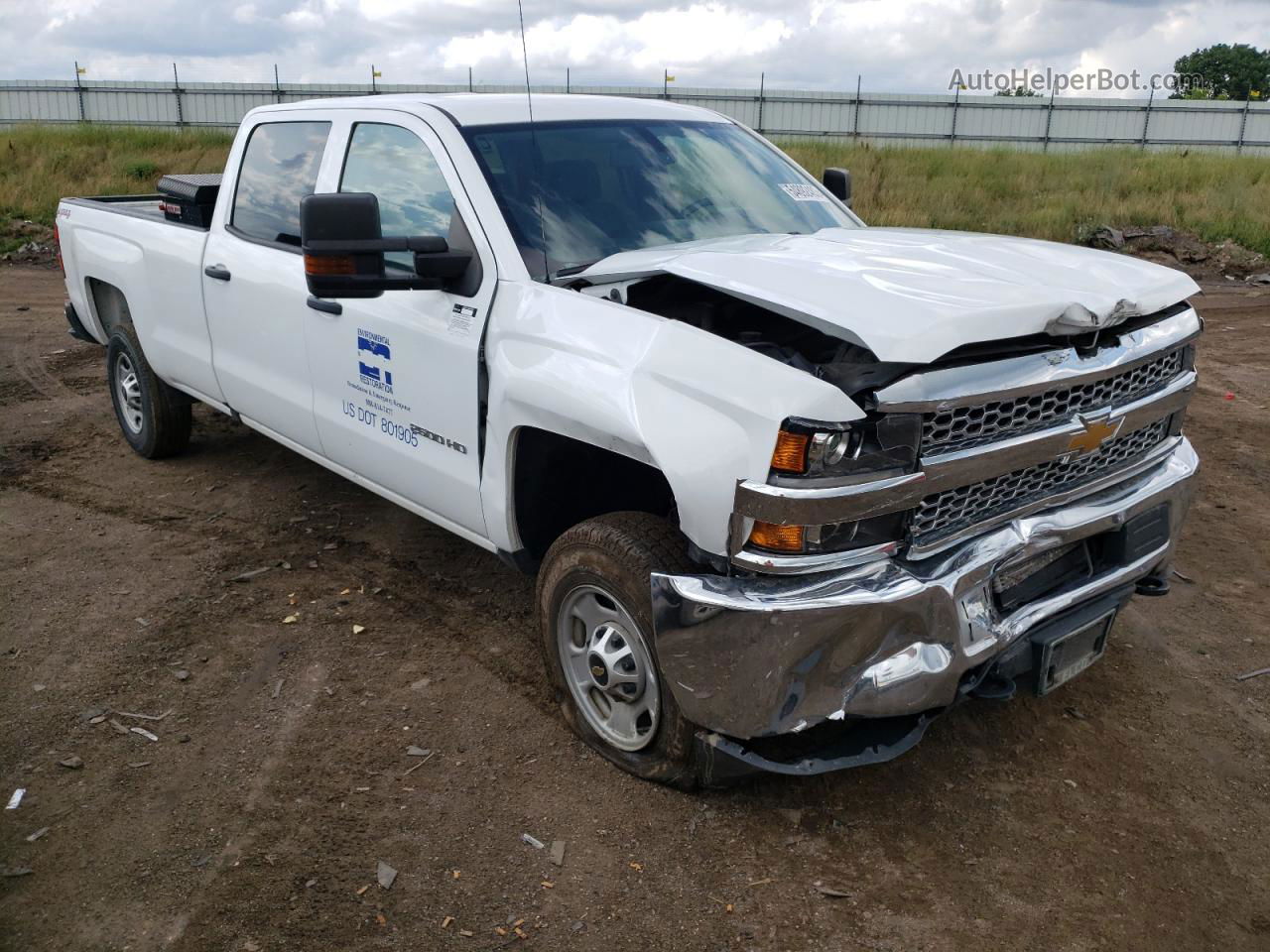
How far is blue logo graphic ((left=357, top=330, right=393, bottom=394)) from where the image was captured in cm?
404

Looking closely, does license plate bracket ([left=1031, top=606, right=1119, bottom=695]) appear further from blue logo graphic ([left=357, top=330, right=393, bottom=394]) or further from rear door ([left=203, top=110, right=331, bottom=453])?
rear door ([left=203, top=110, right=331, bottom=453])

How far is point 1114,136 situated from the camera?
24562 millimetres

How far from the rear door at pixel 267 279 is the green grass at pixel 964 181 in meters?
11.9

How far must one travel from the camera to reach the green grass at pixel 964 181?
620 inches

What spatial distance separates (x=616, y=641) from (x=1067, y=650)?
132 cm

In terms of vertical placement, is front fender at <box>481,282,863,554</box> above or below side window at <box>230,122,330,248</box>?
below

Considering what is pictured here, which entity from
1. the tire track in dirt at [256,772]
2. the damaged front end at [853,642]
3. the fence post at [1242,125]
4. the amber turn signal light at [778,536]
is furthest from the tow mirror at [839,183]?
the fence post at [1242,125]

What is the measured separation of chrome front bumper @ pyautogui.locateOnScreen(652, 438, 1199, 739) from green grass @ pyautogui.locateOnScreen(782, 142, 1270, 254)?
43.6 ft

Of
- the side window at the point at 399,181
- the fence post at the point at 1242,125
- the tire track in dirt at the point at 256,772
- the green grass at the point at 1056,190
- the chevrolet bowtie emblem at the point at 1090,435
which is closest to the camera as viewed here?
the tire track in dirt at the point at 256,772

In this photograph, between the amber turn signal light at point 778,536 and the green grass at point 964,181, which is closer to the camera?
the amber turn signal light at point 778,536

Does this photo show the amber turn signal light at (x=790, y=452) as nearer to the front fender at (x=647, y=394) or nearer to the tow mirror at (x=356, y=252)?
the front fender at (x=647, y=394)

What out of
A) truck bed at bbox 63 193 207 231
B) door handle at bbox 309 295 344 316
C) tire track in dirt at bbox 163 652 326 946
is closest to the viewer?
tire track in dirt at bbox 163 652 326 946

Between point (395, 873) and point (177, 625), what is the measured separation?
77.4 inches

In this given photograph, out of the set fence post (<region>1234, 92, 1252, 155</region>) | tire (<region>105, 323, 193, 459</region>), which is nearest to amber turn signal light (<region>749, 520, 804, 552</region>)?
tire (<region>105, 323, 193, 459</region>)
